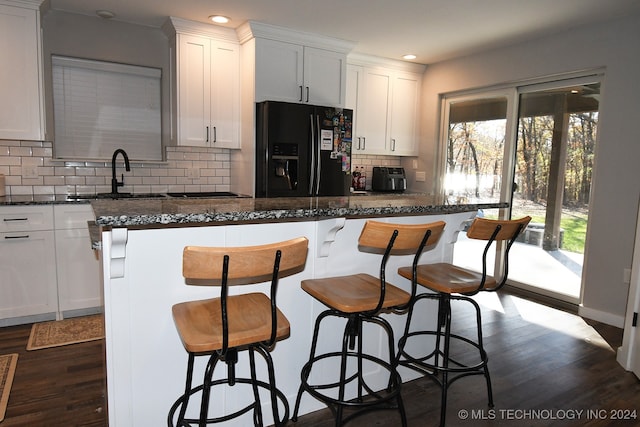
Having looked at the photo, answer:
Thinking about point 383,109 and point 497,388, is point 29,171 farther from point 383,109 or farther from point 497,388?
point 497,388

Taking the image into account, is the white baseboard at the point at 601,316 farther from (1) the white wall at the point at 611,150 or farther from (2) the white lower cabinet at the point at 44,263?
(2) the white lower cabinet at the point at 44,263

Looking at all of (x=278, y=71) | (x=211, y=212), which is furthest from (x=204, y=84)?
(x=211, y=212)

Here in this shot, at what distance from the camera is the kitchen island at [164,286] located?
1632 mm

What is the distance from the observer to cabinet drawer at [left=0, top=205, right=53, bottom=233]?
3.08 m

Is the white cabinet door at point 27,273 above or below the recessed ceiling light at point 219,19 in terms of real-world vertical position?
below

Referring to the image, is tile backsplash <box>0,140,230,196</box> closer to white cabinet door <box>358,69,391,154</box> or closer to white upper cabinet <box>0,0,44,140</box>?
white upper cabinet <box>0,0,44,140</box>

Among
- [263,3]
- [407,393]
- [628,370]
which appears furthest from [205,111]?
[628,370]

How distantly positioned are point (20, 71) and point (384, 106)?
3.59 metres

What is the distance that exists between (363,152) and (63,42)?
314 cm

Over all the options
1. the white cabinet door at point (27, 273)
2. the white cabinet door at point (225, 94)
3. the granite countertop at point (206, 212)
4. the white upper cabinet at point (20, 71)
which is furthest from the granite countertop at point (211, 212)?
the white cabinet door at point (225, 94)

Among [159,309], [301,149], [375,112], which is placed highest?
[375,112]

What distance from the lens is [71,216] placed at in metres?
3.28

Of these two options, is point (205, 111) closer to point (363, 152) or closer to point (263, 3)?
point (263, 3)

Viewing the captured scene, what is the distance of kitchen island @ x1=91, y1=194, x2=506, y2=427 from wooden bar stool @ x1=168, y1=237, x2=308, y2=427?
0.20 m
